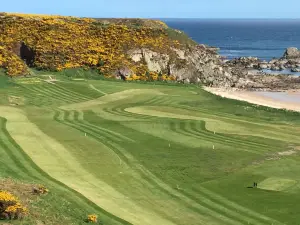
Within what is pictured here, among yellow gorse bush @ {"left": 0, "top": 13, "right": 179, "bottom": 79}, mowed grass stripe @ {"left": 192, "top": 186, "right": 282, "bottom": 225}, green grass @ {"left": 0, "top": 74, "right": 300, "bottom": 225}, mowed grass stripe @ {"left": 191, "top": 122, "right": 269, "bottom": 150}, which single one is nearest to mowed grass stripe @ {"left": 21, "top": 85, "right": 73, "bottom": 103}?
green grass @ {"left": 0, "top": 74, "right": 300, "bottom": 225}

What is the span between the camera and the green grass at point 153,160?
26.3 metres

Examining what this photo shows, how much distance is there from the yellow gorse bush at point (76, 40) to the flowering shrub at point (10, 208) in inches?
2469

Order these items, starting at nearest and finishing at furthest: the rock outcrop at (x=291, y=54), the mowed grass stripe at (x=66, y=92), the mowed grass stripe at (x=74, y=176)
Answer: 1. the mowed grass stripe at (x=74, y=176)
2. the mowed grass stripe at (x=66, y=92)
3. the rock outcrop at (x=291, y=54)

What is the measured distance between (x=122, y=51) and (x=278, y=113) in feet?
120

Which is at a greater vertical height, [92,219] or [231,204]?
[92,219]

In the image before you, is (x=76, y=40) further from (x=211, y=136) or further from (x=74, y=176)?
(x=74, y=176)

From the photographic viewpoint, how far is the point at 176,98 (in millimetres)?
69000

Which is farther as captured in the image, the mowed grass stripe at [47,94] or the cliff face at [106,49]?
the cliff face at [106,49]

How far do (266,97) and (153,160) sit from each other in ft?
160

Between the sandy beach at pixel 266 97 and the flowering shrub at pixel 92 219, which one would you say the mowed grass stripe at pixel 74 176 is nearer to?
the flowering shrub at pixel 92 219

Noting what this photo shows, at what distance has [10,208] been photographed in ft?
67.8

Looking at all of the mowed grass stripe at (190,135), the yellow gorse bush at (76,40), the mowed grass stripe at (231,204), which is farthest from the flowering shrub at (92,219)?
the yellow gorse bush at (76,40)

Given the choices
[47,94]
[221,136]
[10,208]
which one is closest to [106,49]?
[47,94]

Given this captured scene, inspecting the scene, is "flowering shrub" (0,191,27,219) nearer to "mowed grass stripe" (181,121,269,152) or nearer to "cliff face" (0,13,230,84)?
"mowed grass stripe" (181,121,269,152)
